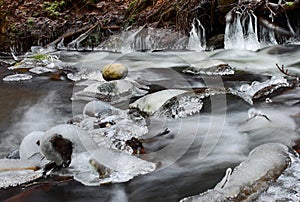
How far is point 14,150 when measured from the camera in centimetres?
377

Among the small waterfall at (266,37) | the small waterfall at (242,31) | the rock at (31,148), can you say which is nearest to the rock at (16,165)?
the rock at (31,148)

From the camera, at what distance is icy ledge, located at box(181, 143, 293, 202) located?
2299mm

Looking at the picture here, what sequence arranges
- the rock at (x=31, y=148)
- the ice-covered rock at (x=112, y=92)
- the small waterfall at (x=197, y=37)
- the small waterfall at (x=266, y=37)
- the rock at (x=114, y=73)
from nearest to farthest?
the rock at (x=31, y=148)
the ice-covered rock at (x=112, y=92)
the rock at (x=114, y=73)
the small waterfall at (x=266, y=37)
the small waterfall at (x=197, y=37)

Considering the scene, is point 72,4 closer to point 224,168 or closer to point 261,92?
point 261,92

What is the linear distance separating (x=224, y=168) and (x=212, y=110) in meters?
1.64

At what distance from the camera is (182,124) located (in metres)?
4.06

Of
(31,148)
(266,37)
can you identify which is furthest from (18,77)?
(266,37)

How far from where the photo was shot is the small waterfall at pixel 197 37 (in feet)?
30.7

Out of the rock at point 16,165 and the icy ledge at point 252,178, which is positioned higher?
the icy ledge at point 252,178

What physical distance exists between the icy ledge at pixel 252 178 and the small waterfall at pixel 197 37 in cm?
671

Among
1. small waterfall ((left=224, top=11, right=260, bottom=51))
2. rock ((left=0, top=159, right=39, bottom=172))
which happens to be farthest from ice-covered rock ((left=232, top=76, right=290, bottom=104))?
small waterfall ((left=224, top=11, right=260, bottom=51))

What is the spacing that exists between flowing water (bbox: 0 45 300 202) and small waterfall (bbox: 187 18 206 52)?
960 millimetres

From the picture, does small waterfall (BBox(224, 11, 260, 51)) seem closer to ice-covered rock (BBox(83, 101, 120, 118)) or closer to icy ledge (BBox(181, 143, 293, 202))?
ice-covered rock (BBox(83, 101, 120, 118))

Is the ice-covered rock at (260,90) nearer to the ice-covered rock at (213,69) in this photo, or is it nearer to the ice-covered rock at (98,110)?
the ice-covered rock at (213,69)
